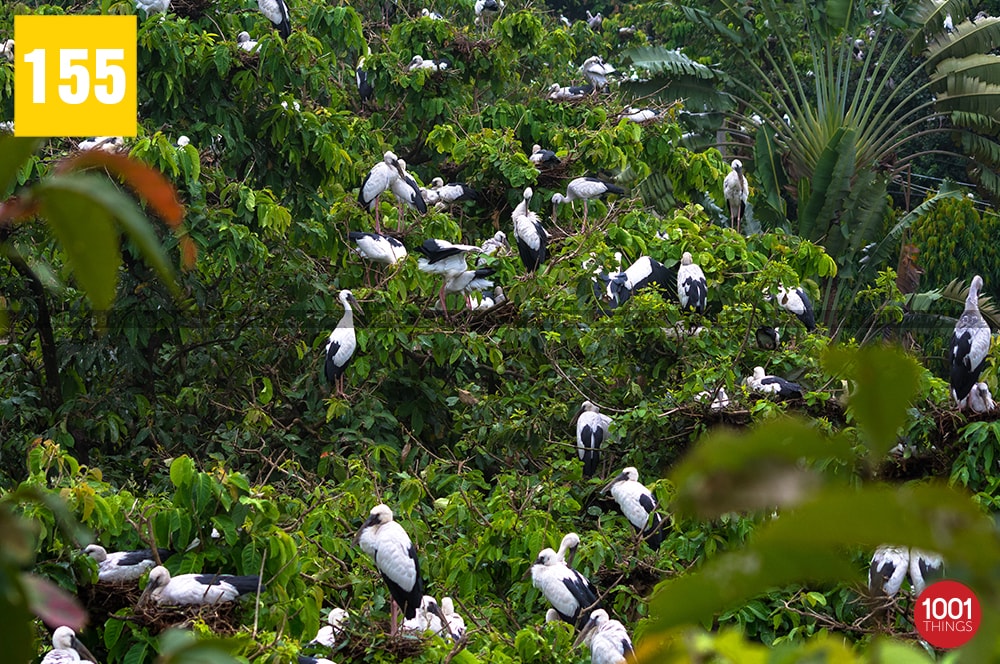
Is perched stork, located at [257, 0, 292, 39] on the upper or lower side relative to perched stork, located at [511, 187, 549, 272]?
upper

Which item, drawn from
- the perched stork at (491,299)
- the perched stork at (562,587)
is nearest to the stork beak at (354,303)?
the perched stork at (491,299)

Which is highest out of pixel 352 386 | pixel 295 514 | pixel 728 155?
pixel 295 514

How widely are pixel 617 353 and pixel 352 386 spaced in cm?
117

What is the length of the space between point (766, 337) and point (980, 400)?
1.15 metres

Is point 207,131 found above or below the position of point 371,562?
above

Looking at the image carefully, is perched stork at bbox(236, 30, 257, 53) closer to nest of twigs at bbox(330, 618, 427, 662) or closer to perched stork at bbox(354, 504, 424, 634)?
perched stork at bbox(354, 504, 424, 634)

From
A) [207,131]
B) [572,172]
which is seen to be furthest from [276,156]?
[572,172]

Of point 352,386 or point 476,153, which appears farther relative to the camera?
point 476,153

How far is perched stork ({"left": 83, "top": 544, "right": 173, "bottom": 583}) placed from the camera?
3.25m

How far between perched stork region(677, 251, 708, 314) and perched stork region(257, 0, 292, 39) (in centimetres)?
222

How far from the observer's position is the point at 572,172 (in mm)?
6777

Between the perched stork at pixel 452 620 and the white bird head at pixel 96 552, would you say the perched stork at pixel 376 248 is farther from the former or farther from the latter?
the white bird head at pixel 96 552

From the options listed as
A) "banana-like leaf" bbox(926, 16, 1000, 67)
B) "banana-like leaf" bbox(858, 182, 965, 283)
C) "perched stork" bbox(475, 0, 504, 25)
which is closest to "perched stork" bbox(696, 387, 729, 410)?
"perched stork" bbox(475, 0, 504, 25)

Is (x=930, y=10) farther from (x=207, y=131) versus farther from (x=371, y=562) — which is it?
(x=371, y=562)
